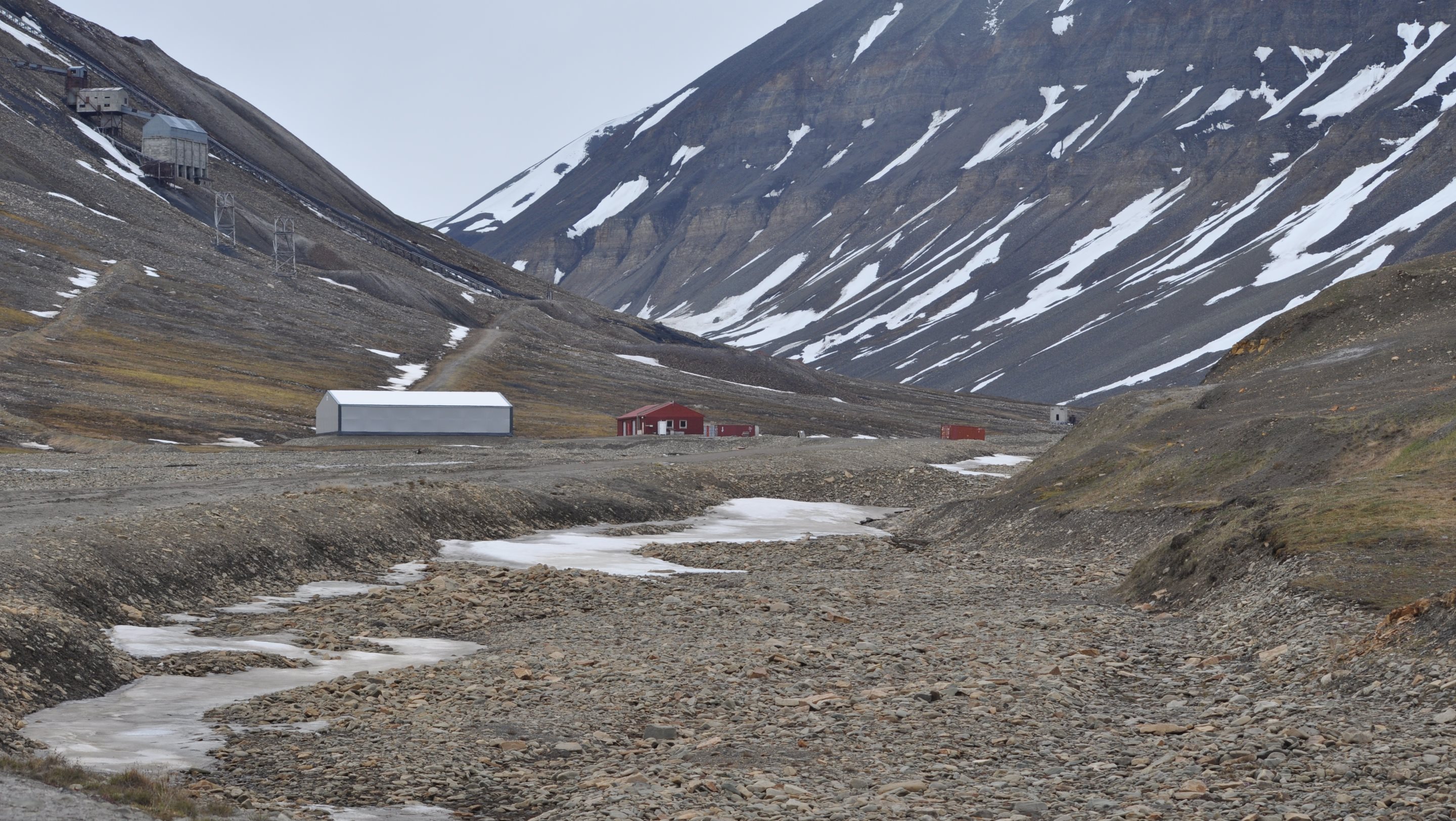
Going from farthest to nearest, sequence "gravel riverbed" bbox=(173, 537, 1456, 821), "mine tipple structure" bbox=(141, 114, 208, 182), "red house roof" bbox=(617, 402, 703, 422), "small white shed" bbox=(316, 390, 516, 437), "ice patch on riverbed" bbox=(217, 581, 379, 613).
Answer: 1. "mine tipple structure" bbox=(141, 114, 208, 182)
2. "red house roof" bbox=(617, 402, 703, 422)
3. "small white shed" bbox=(316, 390, 516, 437)
4. "ice patch on riverbed" bbox=(217, 581, 379, 613)
5. "gravel riverbed" bbox=(173, 537, 1456, 821)

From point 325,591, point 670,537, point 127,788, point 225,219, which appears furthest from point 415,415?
point 225,219

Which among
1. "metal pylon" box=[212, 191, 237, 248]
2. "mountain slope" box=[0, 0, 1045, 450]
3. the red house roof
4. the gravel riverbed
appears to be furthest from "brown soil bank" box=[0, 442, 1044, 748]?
"metal pylon" box=[212, 191, 237, 248]

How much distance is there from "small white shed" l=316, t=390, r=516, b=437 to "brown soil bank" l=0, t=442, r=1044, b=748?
117ft

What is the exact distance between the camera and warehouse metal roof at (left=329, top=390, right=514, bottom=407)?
307 feet

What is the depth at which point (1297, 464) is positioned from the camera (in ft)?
120

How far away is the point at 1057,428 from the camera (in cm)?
13988

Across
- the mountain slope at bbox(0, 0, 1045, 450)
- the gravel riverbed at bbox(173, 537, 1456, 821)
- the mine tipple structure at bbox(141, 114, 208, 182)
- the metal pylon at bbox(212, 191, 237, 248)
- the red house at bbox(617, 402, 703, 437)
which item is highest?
the mine tipple structure at bbox(141, 114, 208, 182)

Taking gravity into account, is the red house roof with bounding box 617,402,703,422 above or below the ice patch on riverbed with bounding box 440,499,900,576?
above

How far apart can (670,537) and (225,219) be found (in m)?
140

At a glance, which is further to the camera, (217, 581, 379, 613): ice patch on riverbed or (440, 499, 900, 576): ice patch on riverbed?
(440, 499, 900, 576): ice patch on riverbed

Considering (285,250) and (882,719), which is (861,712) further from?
(285,250)

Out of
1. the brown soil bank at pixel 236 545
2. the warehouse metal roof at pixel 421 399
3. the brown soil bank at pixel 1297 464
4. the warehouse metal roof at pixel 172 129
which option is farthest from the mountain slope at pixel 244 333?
the brown soil bank at pixel 1297 464

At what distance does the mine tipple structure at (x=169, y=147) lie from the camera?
17325cm

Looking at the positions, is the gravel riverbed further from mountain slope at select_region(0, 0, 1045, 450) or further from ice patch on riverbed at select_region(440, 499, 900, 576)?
mountain slope at select_region(0, 0, 1045, 450)
